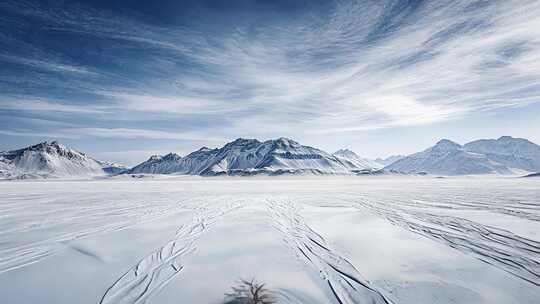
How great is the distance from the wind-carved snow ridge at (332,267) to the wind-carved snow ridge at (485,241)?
395cm

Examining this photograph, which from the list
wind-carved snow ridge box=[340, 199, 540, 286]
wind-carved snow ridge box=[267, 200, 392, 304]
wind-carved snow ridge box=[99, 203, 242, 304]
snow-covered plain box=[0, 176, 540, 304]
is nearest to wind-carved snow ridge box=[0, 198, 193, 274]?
snow-covered plain box=[0, 176, 540, 304]

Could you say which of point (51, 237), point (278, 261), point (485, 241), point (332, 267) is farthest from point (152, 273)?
point (485, 241)

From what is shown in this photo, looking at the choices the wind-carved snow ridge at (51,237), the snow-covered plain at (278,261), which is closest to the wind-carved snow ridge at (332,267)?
the snow-covered plain at (278,261)

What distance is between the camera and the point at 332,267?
7.30 metres

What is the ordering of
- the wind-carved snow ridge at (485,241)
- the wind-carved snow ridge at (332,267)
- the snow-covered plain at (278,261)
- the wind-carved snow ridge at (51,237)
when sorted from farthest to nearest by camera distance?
the wind-carved snow ridge at (51,237) → the wind-carved snow ridge at (485,241) → the snow-covered plain at (278,261) → the wind-carved snow ridge at (332,267)

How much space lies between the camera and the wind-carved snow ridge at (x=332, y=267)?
18.5 ft

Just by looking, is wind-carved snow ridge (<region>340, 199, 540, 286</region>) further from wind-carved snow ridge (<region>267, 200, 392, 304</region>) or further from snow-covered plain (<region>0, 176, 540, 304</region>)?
wind-carved snow ridge (<region>267, 200, 392, 304</region>)

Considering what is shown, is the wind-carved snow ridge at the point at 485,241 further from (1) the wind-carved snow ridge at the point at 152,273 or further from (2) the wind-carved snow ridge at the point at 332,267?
(1) the wind-carved snow ridge at the point at 152,273

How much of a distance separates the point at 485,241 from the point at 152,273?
11135mm

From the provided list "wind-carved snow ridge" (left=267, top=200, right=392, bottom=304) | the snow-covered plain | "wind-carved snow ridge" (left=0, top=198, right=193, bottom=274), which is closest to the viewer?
"wind-carved snow ridge" (left=267, top=200, right=392, bottom=304)

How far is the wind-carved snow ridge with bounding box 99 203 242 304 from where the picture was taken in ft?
18.6

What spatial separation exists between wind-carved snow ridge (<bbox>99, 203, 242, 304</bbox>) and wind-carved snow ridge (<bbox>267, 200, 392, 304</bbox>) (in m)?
3.68

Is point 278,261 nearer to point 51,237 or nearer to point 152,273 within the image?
point 152,273

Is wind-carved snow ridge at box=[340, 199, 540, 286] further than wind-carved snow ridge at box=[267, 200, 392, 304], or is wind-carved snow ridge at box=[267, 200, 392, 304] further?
wind-carved snow ridge at box=[340, 199, 540, 286]
